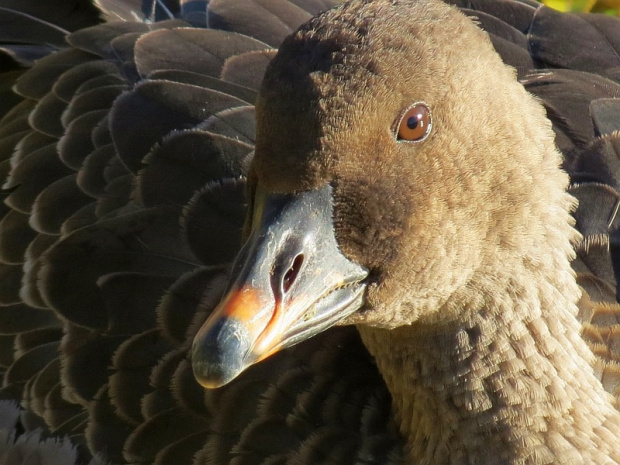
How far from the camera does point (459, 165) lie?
3.20m

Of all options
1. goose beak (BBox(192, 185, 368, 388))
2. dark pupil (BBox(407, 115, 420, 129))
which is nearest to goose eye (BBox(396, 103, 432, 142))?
dark pupil (BBox(407, 115, 420, 129))

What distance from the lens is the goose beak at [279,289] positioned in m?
2.90

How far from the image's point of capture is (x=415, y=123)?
10.2ft

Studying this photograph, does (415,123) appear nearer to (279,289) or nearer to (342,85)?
(342,85)

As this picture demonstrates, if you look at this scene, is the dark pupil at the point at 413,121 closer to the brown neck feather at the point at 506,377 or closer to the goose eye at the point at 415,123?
the goose eye at the point at 415,123

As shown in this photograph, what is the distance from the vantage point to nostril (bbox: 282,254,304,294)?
9.81ft

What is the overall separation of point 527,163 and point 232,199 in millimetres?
1342

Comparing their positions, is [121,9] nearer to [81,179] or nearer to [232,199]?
[81,179]

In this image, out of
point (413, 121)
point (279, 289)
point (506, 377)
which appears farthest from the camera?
point (506, 377)

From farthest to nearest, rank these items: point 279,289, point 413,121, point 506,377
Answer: point 506,377
point 413,121
point 279,289

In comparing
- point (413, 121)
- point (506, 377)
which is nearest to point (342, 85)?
point (413, 121)

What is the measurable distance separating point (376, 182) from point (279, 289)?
1.41ft

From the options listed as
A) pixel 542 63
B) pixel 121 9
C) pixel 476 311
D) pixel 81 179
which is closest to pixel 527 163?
pixel 476 311

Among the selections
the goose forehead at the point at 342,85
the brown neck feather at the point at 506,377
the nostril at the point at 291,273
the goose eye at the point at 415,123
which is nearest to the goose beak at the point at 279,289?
the nostril at the point at 291,273
